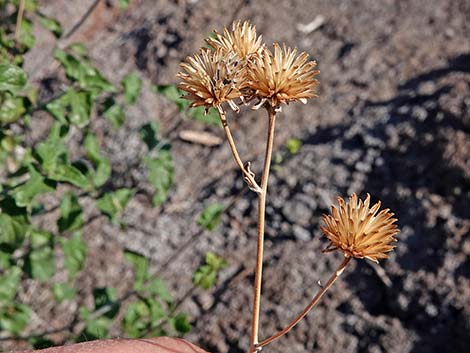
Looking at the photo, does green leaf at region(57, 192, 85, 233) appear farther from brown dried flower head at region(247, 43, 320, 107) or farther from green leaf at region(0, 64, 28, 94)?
brown dried flower head at region(247, 43, 320, 107)

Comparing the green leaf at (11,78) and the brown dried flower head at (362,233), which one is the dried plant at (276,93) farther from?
the green leaf at (11,78)

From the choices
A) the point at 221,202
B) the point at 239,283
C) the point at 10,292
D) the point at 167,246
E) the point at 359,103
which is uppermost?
the point at 359,103

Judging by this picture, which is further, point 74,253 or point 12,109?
point 74,253

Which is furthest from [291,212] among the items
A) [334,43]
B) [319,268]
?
[334,43]

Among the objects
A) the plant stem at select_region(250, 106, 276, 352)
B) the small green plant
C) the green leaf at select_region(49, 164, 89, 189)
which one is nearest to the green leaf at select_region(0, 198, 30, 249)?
the small green plant

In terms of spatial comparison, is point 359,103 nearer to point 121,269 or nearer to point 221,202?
point 221,202

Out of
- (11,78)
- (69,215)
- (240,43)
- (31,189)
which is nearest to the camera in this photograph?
(240,43)

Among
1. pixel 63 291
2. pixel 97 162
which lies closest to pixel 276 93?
pixel 97 162

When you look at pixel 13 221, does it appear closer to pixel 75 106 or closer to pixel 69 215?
pixel 69 215
